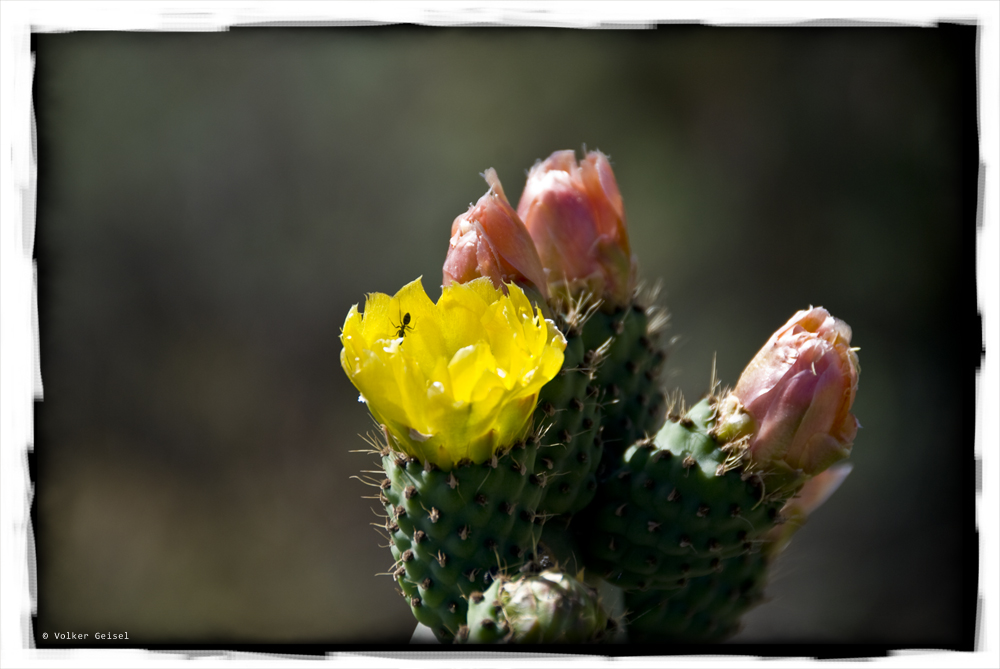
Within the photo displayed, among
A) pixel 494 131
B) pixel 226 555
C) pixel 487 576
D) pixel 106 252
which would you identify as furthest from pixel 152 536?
pixel 487 576

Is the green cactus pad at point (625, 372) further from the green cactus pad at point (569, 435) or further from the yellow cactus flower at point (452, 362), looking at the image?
the yellow cactus flower at point (452, 362)

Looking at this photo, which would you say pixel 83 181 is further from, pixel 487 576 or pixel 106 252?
pixel 487 576

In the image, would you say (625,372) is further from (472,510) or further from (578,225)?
(472,510)

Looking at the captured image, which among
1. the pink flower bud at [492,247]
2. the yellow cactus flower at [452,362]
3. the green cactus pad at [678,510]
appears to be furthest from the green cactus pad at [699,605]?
the pink flower bud at [492,247]

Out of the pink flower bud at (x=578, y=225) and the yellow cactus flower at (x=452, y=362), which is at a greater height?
the pink flower bud at (x=578, y=225)

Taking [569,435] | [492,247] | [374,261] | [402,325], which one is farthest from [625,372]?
[374,261]

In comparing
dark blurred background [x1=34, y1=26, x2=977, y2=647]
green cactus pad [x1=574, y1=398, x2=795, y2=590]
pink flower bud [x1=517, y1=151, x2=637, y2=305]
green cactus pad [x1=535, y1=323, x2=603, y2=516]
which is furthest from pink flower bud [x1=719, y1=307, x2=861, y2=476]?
dark blurred background [x1=34, y1=26, x2=977, y2=647]
